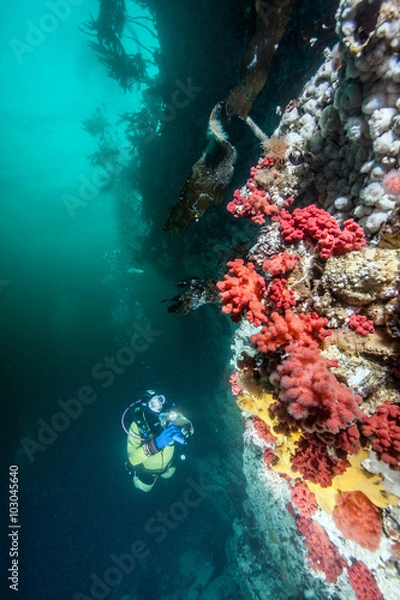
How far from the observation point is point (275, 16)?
392 cm

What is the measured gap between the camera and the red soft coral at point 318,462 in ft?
9.61

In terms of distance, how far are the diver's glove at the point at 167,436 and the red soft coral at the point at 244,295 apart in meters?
3.89

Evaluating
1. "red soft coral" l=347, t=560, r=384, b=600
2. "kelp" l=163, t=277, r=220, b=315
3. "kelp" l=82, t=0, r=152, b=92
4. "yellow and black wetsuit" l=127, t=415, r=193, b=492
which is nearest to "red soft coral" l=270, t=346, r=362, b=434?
"kelp" l=163, t=277, r=220, b=315

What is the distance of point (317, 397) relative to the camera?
2324 mm

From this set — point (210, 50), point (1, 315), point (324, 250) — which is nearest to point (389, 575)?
point (324, 250)

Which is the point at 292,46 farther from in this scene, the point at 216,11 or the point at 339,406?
the point at 339,406

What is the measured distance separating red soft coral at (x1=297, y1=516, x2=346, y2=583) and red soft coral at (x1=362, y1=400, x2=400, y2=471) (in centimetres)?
408

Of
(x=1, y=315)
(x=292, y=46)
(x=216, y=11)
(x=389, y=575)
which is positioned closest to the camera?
(x=389, y=575)

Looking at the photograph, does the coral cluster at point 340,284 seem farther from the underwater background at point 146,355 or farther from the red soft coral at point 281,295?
the underwater background at point 146,355

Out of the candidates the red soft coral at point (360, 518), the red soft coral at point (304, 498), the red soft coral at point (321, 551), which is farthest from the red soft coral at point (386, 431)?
the red soft coral at point (321, 551)

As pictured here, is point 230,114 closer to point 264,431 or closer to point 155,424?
point 264,431

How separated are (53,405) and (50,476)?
4.45 metres

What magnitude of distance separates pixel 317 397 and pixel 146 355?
16.8 m

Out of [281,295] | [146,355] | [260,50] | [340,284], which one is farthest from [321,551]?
[146,355]
